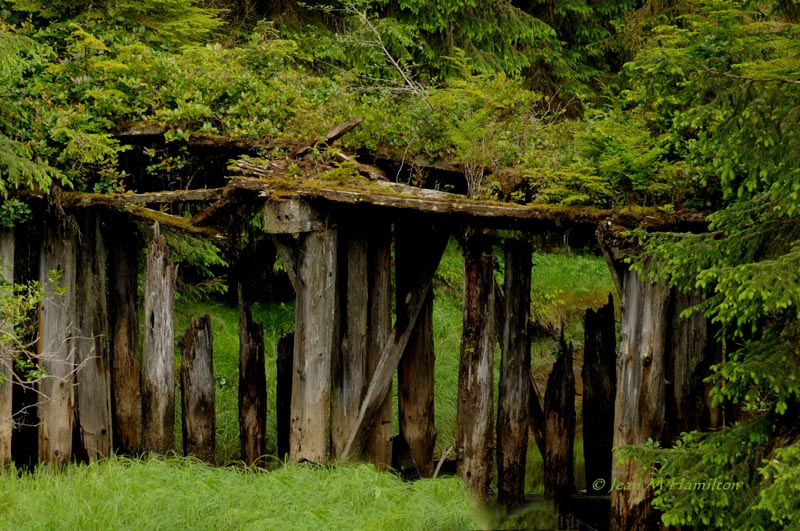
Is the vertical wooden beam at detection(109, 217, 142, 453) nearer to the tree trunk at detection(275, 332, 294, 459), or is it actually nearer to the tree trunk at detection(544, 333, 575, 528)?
the tree trunk at detection(275, 332, 294, 459)

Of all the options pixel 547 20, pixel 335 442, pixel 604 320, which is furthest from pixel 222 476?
pixel 547 20

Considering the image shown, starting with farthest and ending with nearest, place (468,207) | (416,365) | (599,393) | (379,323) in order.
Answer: (416,365) < (599,393) < (379,323) < (468,207)

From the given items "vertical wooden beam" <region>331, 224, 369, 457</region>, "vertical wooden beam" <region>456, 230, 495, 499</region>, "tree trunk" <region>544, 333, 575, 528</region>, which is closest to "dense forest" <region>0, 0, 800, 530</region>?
"vertical wooden beam" <region>456, 230, 495, 499</region>

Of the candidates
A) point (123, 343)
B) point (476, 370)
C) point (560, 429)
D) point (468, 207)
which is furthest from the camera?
point (123, 343)

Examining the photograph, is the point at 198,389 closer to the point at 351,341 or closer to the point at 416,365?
the point at 351,341

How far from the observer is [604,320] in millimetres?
11523

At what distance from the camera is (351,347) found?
10.9 meters

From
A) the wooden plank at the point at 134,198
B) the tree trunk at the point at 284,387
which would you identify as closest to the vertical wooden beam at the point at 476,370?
the tree trunk at the point at 284,387

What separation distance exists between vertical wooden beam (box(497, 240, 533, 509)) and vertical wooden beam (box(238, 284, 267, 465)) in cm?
244

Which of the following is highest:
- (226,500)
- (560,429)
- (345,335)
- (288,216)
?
(288,216)

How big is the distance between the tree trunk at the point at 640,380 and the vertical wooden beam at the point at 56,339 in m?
5.38

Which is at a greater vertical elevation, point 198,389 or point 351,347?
point 351,347

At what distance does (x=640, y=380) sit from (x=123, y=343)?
234 inches

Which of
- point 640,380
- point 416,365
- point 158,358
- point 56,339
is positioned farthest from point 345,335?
point 640,380
